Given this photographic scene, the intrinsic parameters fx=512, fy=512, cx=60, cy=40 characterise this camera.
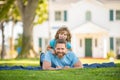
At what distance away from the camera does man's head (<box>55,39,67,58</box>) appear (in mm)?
11781

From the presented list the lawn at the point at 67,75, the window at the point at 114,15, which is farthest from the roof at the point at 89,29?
the lawn at the point at 67,75

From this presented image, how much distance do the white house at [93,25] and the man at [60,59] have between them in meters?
37.0

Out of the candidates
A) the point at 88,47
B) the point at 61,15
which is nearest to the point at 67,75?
the point at 88,47

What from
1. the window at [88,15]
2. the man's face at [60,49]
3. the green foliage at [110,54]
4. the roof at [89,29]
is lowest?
the green foliage at [110,54]

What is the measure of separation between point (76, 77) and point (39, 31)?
143 ft

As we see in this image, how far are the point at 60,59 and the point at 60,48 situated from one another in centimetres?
40

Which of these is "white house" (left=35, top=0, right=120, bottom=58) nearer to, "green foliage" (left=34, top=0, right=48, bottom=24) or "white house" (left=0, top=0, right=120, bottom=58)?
"white house" (left=0, top=0, right=120, bottom=58)

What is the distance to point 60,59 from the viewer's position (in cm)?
1209

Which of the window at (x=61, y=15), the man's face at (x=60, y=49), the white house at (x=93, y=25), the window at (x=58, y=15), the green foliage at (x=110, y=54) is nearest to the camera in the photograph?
the man's face at (x=60, y=49)

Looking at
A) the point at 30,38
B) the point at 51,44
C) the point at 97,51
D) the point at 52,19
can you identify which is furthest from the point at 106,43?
the point at 51,44

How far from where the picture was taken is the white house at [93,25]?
49688 mm

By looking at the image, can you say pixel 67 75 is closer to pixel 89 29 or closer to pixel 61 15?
pixel 89 29

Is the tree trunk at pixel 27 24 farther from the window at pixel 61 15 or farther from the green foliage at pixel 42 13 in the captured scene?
the window at pixel 61 15

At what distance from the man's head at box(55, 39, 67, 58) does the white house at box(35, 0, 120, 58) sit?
37.2 meters
